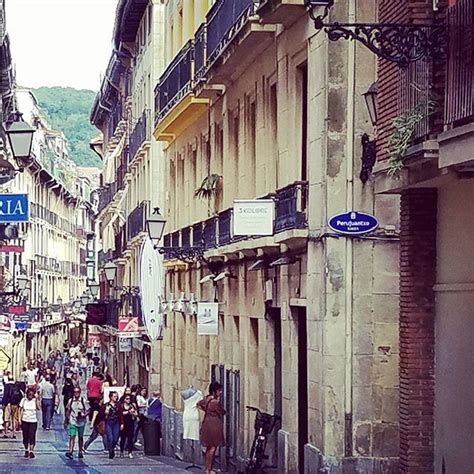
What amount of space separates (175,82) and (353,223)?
49.8ft

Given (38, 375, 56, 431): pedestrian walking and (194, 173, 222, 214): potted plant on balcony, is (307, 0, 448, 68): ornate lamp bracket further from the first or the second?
(38, 375, 56, 431): pedestrian walking

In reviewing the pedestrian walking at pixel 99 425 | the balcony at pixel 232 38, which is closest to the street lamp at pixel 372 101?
the balcony at pixel 232 38

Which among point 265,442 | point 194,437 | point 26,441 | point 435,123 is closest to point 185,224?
point 26,441

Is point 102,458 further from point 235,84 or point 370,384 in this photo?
point 370,384

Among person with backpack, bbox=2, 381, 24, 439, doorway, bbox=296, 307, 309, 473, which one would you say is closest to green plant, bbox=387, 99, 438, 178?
doorway, bbox=296, 307, 309, 473

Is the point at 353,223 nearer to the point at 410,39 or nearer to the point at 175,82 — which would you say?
the point at 410,39

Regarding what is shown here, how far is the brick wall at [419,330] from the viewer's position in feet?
A: 51.9

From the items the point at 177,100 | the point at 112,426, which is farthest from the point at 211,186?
the point at 112,426

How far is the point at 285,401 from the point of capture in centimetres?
2209

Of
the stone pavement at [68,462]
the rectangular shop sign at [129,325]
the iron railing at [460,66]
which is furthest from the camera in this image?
the rectangular shop sign at [129,325]

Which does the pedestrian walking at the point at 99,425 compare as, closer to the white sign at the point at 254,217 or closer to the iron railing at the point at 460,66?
the white sign at the point at 254,217

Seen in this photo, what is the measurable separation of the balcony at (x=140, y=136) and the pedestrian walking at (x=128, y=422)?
12280 mm

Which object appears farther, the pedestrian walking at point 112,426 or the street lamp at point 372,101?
the pedestrian walking at point 112,426

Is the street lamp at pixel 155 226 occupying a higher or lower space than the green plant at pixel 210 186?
lower
